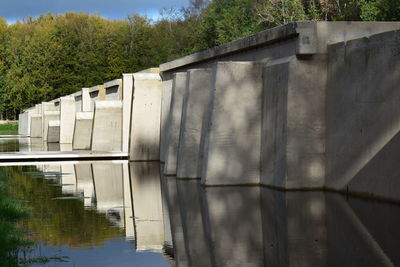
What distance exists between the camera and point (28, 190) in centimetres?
1725

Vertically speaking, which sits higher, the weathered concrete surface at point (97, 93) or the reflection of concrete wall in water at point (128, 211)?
the weathered concrete surface at point (97, 93)

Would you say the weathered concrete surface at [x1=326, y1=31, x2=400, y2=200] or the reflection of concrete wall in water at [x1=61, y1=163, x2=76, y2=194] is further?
the reflection of concrete wall in water at [x1=61, y1=163, x2=76, y2=194]

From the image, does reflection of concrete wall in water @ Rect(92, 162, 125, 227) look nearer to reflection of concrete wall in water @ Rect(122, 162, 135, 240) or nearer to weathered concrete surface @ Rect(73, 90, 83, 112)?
reflection of concrete wall in water @ Rect(122, 162, 135, 240)

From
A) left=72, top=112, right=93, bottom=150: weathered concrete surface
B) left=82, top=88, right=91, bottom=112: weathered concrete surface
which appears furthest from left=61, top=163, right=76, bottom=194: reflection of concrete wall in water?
left=82, top=88, right=91, bottom=112: weathered concrete surface

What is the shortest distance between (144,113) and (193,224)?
18072 millimetres

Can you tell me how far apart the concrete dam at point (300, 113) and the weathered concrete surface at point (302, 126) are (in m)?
0.02

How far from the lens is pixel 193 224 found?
37.3ft

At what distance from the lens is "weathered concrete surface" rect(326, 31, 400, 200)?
13.1 metres

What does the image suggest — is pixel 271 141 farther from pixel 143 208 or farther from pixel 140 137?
pixel 140 137

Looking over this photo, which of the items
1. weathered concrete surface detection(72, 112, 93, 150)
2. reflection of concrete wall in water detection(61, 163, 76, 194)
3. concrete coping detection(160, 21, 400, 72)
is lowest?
reflection of concrete wall in water detection(61, 163, 76, 194)

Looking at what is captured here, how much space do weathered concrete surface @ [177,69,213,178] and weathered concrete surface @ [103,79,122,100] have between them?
20.5 meters

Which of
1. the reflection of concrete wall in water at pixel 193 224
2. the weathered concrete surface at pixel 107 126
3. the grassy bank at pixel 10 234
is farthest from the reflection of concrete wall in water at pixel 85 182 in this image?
the weathered concrete surface at pixel 107 126

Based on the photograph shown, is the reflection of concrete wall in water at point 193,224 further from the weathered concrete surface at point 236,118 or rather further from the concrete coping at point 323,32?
the concrete coping at point 323,32

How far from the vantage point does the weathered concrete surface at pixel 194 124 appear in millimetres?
19469
